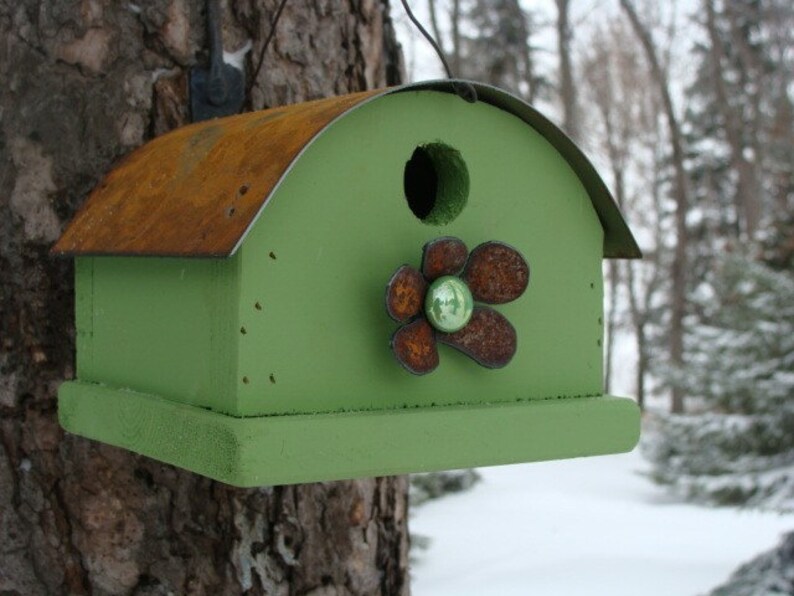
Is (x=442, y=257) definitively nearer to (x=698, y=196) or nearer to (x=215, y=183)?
(x=215, y=183)

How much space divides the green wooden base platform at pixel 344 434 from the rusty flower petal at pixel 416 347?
76 millimetres

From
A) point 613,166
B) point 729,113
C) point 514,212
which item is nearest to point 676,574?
point 514,212

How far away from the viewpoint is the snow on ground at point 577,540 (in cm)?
611

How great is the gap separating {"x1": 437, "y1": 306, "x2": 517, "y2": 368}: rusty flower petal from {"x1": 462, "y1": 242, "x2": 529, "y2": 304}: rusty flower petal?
25mm

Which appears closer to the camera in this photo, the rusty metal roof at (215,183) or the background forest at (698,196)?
the rusty metal roof at (215,183)

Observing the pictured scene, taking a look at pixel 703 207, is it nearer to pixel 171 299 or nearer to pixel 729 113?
pixel 729 113

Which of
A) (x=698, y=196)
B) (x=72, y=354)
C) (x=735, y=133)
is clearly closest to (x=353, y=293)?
(x=72, y=354)

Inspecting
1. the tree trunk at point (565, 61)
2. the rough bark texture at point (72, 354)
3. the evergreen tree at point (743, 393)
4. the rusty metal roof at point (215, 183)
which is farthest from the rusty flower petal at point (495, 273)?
the tree trunk at point (565, 61)

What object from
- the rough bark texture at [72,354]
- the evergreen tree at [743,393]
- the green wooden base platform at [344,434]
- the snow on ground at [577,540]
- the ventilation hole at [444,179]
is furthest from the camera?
the evergreen tree at [743,393]

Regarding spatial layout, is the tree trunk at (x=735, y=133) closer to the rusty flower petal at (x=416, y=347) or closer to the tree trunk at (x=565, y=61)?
the tree trunk at (x=565, y=61)

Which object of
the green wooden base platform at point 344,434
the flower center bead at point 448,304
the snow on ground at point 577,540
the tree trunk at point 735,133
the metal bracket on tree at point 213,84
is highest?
the tree trunk at point 735,133

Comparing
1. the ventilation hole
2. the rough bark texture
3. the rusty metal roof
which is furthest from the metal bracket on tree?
the ventilation hole

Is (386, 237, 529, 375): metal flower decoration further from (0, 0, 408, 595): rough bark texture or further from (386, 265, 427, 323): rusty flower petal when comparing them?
(0, 0, 408, 595): rough bark texture

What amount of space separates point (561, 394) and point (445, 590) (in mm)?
4684
